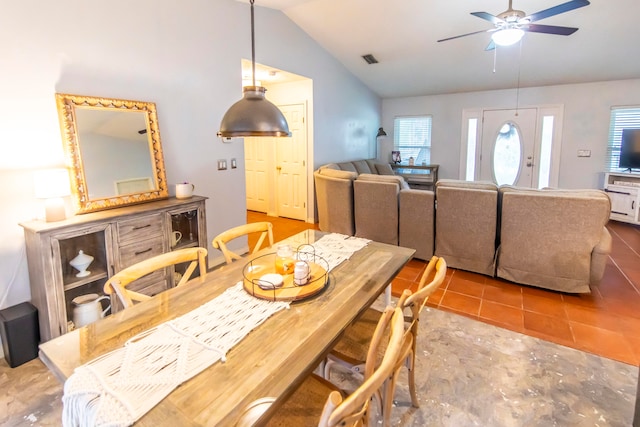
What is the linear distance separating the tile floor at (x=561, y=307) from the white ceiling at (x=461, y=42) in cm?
287

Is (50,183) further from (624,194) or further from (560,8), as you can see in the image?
(624,194)

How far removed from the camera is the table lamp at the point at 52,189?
2.22 m

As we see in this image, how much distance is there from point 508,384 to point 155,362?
1960mm

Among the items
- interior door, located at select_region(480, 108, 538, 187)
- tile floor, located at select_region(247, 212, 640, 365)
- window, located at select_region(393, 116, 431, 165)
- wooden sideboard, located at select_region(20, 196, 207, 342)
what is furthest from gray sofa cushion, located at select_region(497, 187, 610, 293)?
window, located at select_region(393, 116, 431, 165)

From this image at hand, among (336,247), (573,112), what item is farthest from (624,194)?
(336,247)

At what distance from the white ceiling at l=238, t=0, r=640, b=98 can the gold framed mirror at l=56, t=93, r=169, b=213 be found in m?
2.17

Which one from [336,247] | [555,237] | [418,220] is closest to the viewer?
[336,247]

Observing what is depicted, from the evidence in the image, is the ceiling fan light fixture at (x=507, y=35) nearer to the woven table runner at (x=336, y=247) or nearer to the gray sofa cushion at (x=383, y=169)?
the woven table runner at (x=336, y=247)

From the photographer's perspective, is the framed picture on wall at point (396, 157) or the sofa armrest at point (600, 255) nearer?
the sofa armrest at point (600, 255)

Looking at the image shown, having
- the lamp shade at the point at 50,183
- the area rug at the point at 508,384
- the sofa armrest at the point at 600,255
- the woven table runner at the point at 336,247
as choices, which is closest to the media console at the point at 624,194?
the sofa armrest at the point at 600,255

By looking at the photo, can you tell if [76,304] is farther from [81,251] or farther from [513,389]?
[513,389]

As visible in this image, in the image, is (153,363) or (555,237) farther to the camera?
(555,237)

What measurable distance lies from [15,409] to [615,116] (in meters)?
8.00

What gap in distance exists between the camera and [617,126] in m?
5.65
